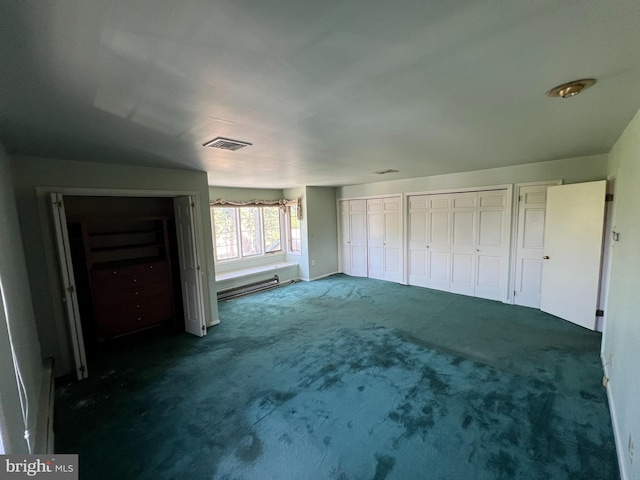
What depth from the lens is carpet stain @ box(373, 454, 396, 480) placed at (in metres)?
1.69

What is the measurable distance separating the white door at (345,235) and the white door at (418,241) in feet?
5.37

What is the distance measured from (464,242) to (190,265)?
4.60 meters

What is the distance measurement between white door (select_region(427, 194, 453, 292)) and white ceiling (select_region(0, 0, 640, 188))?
9.45 ft

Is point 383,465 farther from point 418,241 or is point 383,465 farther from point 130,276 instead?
point 418,241

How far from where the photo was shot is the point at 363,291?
5.56 metres

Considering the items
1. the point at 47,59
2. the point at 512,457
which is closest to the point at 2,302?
the point at 47,59

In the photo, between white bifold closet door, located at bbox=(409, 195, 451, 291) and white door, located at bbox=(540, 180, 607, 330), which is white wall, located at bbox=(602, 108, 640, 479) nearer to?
white door, located at bbox=(540, 180, 607, 330)

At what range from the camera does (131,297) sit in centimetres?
363

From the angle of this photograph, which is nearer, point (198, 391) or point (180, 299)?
point (198, 391)

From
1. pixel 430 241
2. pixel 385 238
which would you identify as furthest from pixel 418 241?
pixel 385 238

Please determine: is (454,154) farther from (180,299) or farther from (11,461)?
(180,299)

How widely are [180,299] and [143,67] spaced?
12.2ft

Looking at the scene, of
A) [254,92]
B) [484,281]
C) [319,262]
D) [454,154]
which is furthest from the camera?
[319,262]

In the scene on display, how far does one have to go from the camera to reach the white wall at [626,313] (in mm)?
1598
